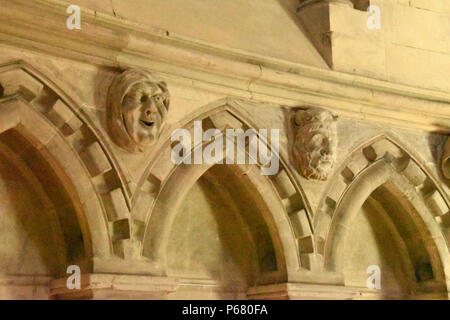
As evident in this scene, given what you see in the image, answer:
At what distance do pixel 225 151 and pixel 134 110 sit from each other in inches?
23.7

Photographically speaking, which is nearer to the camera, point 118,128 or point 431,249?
point 118,128

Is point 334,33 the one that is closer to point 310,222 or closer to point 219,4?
point 219,4

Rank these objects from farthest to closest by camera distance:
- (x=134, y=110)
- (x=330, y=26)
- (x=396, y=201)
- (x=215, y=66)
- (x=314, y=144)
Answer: (x=396, y=201)
(x=330, y=26)
(x=314, y=144)
(x=215, y=66)
(x=134, y=110)

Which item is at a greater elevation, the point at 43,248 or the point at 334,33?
the point at 334,33

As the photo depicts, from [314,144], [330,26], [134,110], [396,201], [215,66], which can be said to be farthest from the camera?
[396,201]

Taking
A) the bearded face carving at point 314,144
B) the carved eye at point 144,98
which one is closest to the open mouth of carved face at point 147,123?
the carved eye at point 144,98

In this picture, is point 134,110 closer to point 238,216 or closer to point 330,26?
point 238,216

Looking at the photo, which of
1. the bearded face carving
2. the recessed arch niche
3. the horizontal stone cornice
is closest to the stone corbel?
the horizontal stone cornice

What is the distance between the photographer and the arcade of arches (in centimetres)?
386

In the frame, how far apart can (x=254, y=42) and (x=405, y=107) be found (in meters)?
1.04

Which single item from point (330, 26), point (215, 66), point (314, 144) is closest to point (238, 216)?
point (314, 144)

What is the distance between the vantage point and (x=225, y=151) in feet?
14.3
